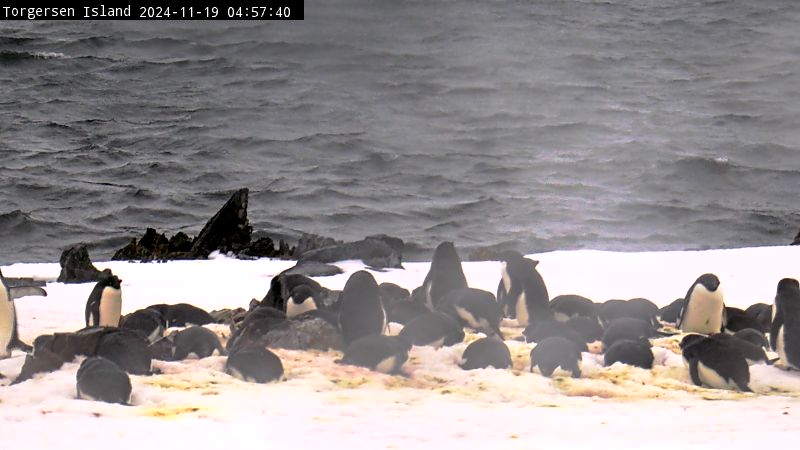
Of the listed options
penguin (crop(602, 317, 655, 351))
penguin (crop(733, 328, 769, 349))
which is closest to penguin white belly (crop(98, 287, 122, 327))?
penguin (crop(602, 317, 655, 351))

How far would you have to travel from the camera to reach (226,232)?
527 inches

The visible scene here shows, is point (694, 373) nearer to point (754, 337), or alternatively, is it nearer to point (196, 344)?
point (754, 337)

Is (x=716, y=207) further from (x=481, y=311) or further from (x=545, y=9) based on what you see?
(x=545, y=9)

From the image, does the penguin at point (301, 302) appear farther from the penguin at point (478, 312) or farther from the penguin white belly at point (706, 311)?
the penguin white belly at point (706, 311)

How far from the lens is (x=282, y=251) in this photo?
13211mm

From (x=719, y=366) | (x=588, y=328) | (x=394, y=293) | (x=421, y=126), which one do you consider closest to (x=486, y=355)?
(x=588, y=328)

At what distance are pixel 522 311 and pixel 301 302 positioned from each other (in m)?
1.47

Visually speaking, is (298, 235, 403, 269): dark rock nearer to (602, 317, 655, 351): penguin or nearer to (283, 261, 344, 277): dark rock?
(283, 261, 344, 277): dark rock

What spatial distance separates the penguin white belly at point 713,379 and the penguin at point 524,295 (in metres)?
1.81

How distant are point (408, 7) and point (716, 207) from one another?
1814cm

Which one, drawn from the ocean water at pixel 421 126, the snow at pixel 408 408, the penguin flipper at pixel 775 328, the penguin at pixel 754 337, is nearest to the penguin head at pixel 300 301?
the snow at pixel 408 408

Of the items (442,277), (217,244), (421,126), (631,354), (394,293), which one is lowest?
(631,354)

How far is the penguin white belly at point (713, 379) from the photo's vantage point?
6.61m

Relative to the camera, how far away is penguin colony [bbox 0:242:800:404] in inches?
259
